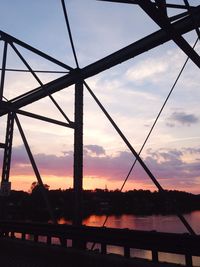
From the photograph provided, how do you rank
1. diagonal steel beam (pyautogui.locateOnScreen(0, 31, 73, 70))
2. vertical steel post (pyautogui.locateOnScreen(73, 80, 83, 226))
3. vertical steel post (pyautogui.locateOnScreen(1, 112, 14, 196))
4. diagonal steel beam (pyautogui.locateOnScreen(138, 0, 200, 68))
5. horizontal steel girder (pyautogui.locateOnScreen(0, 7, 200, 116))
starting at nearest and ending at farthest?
diagonal steel beam (pyautogui.locateOnScreen(138, 0, 200, 68)) → horizontal steel girder (pyautogui.locateOnScreen(0, 7, 200, 116)) → vertical steel post (pyautogui.locateOnScreen(73, 80, 83, 226)) → diagonal steel beam (pyautogui.locateOnScreen(0, 31, 73, 70)) → vertical steel post (pyautogui.locateOnScreen(1, 112, 14, 196))

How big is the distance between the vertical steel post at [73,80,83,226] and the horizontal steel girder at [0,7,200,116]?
15.5 inches

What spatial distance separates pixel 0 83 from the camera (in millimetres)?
10969

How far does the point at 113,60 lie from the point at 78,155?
2.85 m

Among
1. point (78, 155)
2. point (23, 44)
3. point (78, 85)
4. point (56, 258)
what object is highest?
point (23, 44)

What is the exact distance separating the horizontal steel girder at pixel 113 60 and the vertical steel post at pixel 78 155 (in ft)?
1.29

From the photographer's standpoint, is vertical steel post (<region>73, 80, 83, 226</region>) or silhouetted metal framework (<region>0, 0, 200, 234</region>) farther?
vertical steel post (<region>73, 80, 83, 226</region>)

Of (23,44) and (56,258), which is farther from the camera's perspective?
(23,44)

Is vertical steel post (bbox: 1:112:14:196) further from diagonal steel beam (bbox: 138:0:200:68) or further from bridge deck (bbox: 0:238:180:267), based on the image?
diagonal steel beam (bbox: 138:0:200:68)

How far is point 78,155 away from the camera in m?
9.91

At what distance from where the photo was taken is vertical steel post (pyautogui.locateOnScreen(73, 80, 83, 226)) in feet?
32.1

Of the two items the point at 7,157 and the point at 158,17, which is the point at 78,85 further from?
the point at 158,17

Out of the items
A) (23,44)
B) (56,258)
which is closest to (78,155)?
(56,258)

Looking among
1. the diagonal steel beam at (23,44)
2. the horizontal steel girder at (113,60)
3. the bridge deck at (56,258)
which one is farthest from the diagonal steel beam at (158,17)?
the diagonal steel beam at (23,44)

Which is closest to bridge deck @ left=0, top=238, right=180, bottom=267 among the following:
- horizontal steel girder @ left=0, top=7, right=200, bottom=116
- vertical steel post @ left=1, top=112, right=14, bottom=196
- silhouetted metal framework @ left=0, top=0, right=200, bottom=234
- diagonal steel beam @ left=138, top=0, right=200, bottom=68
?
silhouetted metal framework @ left=0, top=0, right=200, bottom=234
